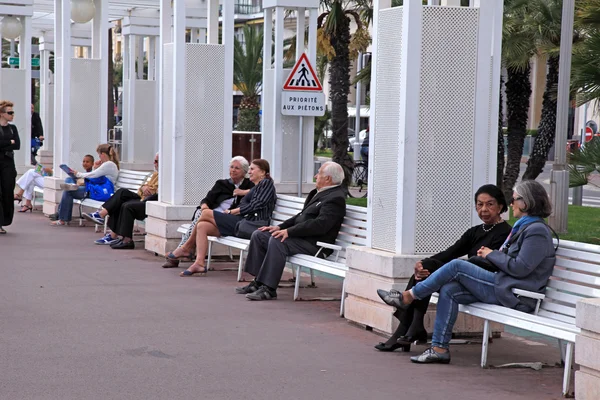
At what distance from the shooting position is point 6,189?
52.6 feet

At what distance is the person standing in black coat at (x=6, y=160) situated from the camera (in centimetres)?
1580

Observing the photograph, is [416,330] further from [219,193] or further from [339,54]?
[339,54]

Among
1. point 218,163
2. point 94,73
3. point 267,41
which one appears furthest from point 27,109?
point 218,163

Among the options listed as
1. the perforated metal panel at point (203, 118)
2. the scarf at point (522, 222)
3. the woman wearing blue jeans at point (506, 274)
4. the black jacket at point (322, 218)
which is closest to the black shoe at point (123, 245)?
the perforated metal panel at point (203, 118)

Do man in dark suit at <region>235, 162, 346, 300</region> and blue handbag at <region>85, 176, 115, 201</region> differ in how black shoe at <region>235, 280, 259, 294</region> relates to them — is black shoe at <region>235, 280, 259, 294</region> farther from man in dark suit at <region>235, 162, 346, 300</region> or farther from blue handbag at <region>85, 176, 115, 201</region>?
blue handbag at <region>85, 176, 115, 201</region>

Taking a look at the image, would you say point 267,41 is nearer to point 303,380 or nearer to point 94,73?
point 94,73

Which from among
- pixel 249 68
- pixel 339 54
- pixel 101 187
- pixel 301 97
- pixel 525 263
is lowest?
pixel 101 187

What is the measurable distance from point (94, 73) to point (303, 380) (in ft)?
45.3

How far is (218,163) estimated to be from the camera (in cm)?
1401

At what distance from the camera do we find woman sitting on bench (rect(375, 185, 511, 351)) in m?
7.96

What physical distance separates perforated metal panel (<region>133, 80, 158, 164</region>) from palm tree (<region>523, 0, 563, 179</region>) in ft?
32.3

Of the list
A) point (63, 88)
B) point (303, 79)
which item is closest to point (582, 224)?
point (303, 79)

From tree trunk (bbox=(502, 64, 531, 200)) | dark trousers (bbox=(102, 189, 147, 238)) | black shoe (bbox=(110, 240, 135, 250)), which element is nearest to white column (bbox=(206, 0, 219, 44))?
dark trousers (bbox=(102, 189, 147, 238))

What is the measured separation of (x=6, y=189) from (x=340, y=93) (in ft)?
34.7
